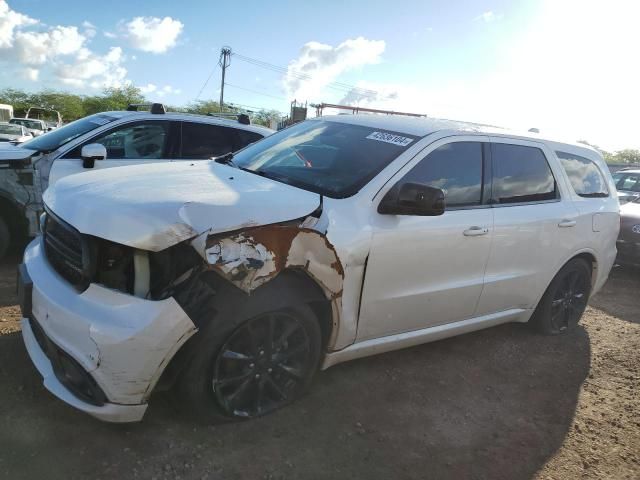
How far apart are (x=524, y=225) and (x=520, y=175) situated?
0.42 metres

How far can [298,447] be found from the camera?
2.69m

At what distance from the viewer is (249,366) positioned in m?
2.69

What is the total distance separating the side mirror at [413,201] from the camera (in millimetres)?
2924

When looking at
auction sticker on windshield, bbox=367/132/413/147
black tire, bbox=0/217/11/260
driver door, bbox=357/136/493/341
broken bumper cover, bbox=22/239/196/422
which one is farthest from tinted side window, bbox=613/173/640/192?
black tire, bbox=0/217/11/260

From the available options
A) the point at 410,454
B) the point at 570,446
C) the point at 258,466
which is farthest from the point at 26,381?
the point at 570,446

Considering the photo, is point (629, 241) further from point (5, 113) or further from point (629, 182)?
point (5, 113)

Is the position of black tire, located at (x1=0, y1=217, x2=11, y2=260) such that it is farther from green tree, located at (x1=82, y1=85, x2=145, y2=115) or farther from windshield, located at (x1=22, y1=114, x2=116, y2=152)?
green tree, located at (x1=82, y1=85, x2=145, y2=115)

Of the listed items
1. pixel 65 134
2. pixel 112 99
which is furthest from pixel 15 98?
pixel 65 134

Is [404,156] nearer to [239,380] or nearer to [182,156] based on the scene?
[239,380]

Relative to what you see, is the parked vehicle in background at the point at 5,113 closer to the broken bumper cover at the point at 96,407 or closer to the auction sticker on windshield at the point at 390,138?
the auction sticker on windshield at the point at 390,138

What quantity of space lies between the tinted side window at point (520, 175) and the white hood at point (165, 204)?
1630 millimetres

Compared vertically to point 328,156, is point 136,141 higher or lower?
lower

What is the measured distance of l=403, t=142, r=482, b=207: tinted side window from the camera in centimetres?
331

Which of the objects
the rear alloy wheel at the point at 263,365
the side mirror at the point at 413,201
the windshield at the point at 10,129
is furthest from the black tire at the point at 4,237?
the windshield at the point at 10,129
